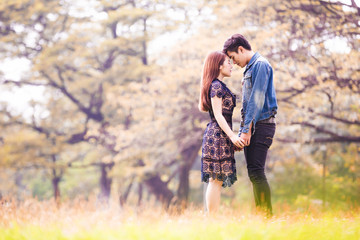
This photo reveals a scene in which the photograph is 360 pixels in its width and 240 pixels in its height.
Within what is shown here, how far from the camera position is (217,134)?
3588mm

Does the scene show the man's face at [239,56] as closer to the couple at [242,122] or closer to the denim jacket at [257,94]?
the couple at [242,122]

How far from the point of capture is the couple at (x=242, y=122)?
11.1 feet

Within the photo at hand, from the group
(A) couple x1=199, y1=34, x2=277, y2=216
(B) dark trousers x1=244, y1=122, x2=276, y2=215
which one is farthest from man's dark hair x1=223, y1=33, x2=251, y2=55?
(B) dark trousers x1=244, y1=122, x2=276, y2=215

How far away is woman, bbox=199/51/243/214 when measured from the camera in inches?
139

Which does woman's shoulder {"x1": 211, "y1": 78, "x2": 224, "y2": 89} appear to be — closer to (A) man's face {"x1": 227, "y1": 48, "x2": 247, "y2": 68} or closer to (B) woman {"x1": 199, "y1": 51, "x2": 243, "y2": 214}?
(B) woman {"x1": 199, "y1": 51, "x2": 243, "y2": 214}

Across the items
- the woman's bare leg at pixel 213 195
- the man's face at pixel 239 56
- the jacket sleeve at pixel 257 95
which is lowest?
the woman's bare leg at pixel 213 195

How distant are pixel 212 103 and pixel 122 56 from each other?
1325cm

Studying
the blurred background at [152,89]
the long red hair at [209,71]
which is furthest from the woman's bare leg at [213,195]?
the blurred background at [152,89]

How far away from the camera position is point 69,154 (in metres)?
17.7

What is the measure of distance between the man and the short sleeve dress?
18 cm

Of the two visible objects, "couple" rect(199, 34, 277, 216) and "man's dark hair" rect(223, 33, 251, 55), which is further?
"man's dark hair" rect(223, 33, 251, 55)

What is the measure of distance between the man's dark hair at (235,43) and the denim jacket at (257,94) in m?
0.17

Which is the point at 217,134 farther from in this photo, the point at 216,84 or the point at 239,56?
the point at 239,56

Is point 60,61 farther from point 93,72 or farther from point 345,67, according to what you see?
point 345,67
